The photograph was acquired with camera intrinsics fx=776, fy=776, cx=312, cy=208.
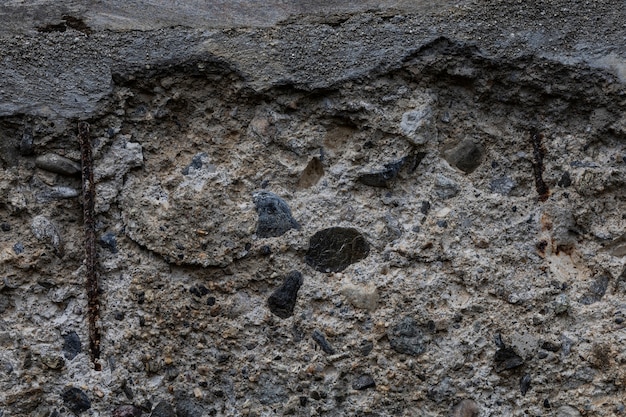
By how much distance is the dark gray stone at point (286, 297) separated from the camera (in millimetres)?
1282

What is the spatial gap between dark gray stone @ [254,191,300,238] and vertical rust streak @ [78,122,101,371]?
28 centimetres

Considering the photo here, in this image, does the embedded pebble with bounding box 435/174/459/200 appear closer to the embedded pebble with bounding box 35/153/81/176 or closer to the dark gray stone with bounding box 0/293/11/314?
the embedded pebble with bounding box 35/153/81/176

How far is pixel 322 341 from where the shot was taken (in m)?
1.27

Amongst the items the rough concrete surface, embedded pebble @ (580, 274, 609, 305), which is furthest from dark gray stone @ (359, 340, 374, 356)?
embedded pebble @ (580, 274, 609, 305)

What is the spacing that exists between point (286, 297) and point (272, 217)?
0.14 metres

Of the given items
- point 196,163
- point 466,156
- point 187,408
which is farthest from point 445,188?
point 187,408

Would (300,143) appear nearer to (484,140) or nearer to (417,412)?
(484,140)

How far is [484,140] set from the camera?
1.34m

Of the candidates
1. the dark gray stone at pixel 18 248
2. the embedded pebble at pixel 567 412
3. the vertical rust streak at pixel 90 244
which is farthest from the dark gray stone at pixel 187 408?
the embedded pebble at pixel 567 412

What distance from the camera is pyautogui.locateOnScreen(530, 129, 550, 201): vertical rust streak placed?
1313mm

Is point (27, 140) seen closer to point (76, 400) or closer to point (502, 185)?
point (76, 400)

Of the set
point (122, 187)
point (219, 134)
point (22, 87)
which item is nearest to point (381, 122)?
point (219, 134)

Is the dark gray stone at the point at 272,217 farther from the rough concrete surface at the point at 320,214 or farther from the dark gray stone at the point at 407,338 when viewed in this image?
the dark gray stone at the point at 407,338

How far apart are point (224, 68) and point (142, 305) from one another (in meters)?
0.42
